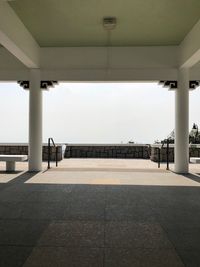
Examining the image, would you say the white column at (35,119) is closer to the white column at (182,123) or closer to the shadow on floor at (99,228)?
the shadow on floor at (99,228)

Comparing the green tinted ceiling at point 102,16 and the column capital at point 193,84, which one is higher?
the green tinted ceiling at point 102,16

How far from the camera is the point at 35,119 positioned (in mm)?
9758

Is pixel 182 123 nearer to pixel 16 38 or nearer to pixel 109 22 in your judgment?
pixel 109 22

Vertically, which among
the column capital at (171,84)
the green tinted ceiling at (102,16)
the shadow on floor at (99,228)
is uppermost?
the green tinted ceiling at (102,16)

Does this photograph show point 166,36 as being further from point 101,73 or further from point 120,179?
point 120,179

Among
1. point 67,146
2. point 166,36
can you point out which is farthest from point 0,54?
point 67,146

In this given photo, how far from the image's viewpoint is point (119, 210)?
4.86 meters

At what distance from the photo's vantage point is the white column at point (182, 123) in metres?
9.57

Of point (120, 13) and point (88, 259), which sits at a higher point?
point (120, 13)

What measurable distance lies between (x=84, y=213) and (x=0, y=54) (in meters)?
7.25

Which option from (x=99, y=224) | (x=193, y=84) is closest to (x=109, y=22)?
(x=193, y=84)

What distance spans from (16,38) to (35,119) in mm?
3037

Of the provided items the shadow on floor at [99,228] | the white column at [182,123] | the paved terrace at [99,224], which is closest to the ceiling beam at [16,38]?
the paved terrace at [99,224]

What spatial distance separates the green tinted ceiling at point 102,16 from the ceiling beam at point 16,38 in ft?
0.57
